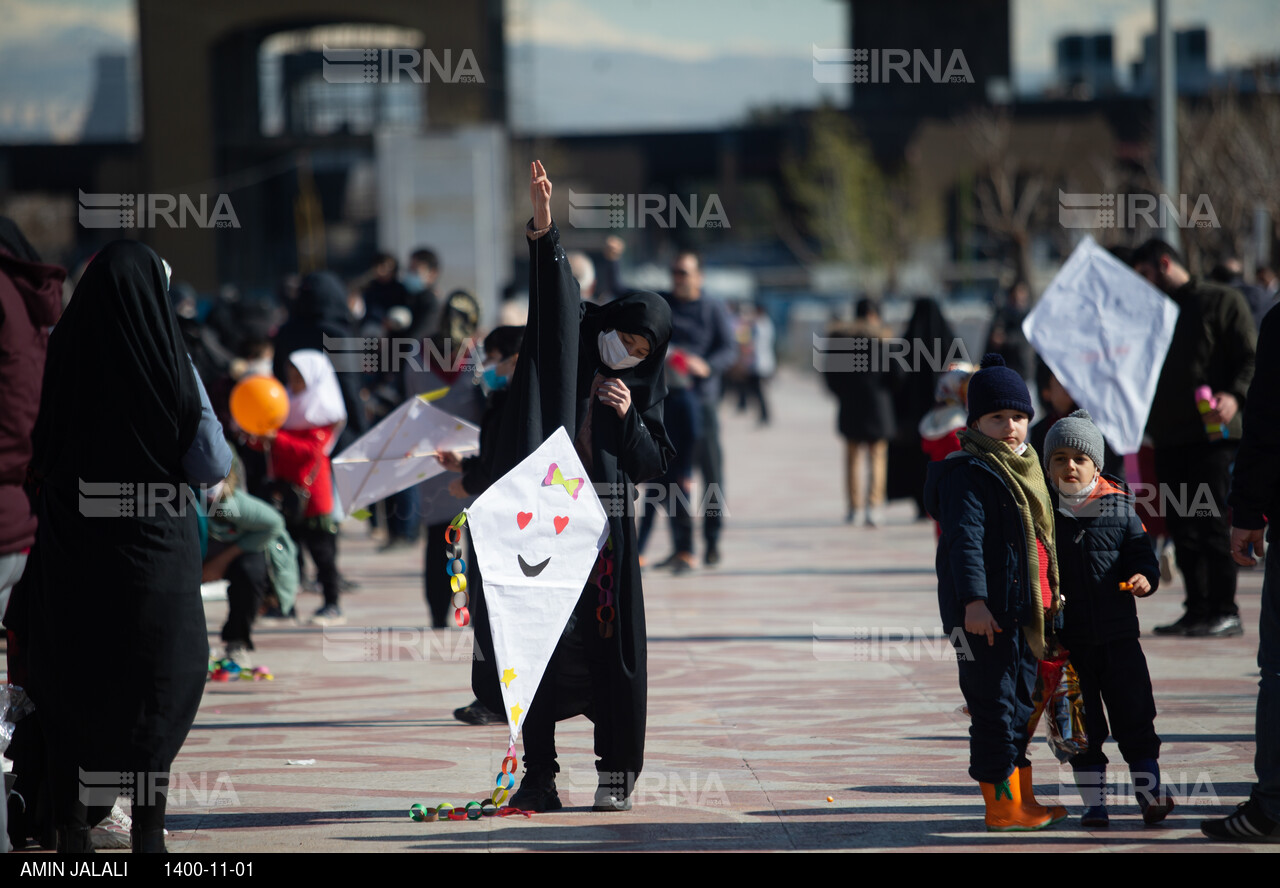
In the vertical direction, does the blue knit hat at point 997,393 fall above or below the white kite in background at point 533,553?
above

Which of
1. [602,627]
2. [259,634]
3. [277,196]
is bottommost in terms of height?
[259,634]

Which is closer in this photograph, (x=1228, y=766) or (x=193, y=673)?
(x=193, y=673)

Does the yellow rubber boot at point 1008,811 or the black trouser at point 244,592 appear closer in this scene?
the yellow rubber boot at point 1008,811

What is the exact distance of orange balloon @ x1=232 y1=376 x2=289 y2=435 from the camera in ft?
27.9

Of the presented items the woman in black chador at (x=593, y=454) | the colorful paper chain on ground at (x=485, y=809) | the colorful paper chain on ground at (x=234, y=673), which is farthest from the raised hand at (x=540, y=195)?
the colorful paper chain on ground at (x=234, y=673)

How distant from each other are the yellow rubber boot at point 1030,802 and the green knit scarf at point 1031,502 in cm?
37

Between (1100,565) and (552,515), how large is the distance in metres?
1.77

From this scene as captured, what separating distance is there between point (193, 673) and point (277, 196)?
4307 cm

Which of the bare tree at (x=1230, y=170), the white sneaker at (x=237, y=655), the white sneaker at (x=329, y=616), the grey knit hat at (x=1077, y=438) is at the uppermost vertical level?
the bare tree at (x=1230, y=170)

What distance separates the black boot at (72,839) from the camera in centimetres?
445

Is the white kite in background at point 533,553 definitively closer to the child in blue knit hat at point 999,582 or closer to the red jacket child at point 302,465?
the child in blue knit hat at point 999,582

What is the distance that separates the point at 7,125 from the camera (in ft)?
162

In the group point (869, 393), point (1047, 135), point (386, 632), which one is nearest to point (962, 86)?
point (1047, 135)
